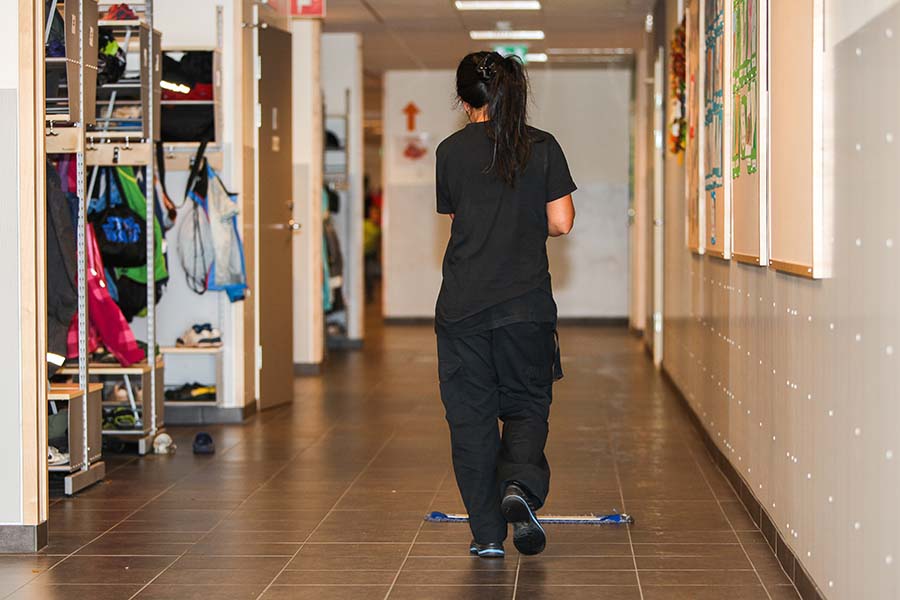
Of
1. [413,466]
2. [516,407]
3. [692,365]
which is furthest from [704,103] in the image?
[516,407]

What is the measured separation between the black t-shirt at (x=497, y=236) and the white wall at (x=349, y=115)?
7.90m

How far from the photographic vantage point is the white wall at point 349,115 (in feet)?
38.4

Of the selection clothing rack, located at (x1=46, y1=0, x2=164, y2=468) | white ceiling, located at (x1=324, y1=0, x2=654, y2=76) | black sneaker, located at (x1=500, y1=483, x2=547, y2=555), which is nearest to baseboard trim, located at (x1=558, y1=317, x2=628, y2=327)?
white ceiling, located at (x1=324, y1=0, x2=654, y2=76)

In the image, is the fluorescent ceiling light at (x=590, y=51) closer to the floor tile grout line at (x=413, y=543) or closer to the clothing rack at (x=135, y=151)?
the clothing rack at (x=135, y=151)

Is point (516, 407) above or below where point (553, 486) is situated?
above

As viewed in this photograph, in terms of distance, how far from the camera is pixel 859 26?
2730mm

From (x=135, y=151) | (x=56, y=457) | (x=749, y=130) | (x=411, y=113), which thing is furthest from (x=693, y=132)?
(x=411, y=113)

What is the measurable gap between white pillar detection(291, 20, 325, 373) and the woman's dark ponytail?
6.15 metres

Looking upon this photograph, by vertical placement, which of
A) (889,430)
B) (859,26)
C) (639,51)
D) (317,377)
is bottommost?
(317,377)

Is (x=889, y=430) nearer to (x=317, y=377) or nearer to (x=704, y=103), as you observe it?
(x=704, y=103)

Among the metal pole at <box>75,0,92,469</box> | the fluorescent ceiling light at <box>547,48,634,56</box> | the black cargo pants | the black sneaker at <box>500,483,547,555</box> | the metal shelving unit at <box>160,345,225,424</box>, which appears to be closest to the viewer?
the black sneaker at <box>500,483,547,555</box>

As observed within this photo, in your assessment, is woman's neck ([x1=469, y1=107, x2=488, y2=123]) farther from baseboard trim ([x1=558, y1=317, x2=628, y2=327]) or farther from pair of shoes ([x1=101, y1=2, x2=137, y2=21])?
baseboard trim ([x1=558, y1=317, x2=628, y2=327])

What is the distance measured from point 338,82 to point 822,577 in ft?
30.1

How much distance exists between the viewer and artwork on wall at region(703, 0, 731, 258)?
502 centimetres
